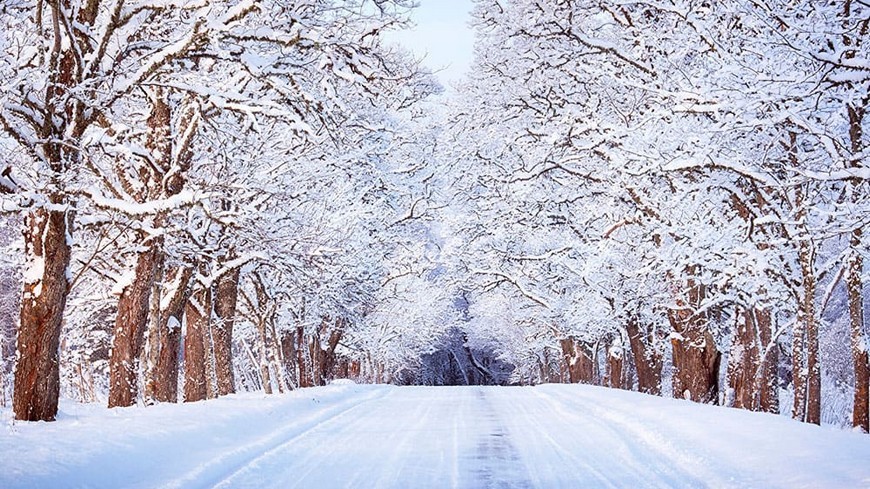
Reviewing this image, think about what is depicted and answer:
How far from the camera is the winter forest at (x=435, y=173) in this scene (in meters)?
9.53

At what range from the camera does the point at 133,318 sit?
517 inches

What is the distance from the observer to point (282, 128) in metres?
18.3

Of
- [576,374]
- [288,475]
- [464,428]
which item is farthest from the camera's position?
[576,374]

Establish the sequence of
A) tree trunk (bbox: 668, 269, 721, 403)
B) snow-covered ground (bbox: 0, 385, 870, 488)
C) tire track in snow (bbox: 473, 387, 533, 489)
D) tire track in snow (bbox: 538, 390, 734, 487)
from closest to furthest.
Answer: snow-covered ground (bbox: 0, 385, 870, 488)
tire track in snow (bbox: 538, 390, 734, 487)
tire track in snow (bbox: 473, 387, 533, 489)
tree trunk (bbox: 668, 269, 721, 403)

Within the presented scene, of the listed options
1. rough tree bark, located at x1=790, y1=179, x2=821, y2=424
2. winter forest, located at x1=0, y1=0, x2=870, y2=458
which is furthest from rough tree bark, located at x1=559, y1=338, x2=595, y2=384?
rough tree bark, located at x1=790, y1=179, x2=821, y2=424

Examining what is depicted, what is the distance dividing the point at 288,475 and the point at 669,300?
1418 cm

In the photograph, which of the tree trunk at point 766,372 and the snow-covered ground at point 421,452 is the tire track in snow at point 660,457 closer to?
the snow-covered ground at point 421,452

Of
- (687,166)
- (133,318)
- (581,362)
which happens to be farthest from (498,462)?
(581,362)

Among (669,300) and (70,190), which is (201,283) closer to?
(70,190)

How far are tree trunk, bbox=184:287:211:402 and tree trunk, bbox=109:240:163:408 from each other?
424 centimetres

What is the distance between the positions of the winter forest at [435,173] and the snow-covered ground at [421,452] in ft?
7.17

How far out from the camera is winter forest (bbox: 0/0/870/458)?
→ 953 cm

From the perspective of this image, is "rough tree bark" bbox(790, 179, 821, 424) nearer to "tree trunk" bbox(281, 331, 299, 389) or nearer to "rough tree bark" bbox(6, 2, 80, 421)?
"rough tree bark" bbox(6, 2, 80, 421)

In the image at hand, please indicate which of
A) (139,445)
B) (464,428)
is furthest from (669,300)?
(139,445)
